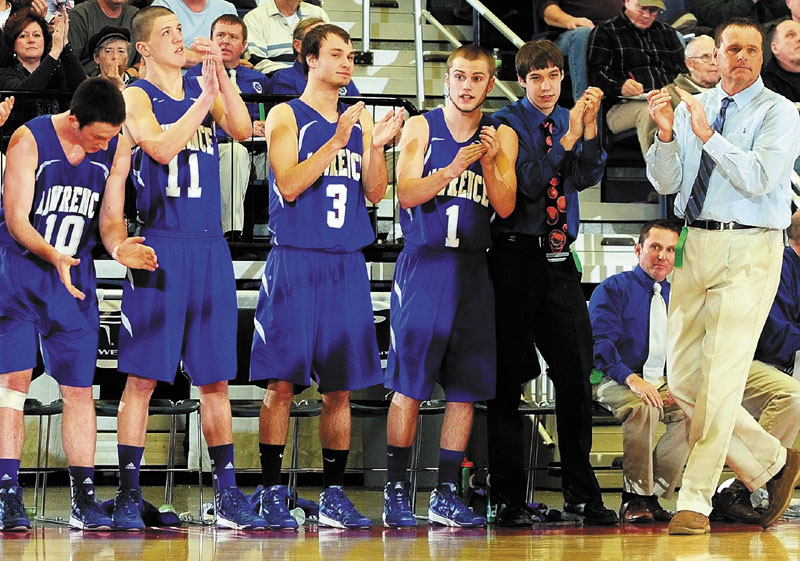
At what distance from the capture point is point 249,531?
4.98 meters

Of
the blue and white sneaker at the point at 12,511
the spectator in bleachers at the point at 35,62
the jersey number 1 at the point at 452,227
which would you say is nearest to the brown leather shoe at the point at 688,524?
the jersey number 1 at the point at 452,227

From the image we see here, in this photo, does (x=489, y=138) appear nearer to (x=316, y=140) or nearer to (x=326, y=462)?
(x=316, y=140)

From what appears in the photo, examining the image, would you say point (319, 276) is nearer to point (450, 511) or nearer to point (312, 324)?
point (312, 324)

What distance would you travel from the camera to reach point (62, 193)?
5.02 meters

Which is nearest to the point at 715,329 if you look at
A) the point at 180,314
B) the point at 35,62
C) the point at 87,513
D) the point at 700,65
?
the point at 180,314

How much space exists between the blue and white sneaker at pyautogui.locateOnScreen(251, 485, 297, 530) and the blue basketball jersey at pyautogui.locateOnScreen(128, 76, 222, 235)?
1.13 m

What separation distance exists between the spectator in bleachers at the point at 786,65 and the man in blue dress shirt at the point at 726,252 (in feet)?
9.66

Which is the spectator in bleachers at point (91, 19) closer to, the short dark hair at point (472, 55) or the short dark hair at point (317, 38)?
the short dark hair at point (317, 38)

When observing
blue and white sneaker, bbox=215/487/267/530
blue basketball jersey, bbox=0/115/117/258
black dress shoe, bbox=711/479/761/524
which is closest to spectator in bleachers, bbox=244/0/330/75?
blue basketball jersey, bbox=0/115/117/258

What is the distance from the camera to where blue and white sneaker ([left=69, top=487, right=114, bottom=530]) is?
4898mm

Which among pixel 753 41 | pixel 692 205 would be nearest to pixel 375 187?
pixel 692 205

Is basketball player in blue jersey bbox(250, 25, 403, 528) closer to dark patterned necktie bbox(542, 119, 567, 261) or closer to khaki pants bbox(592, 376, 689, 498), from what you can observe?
dark patterned necktie bbox(542, 119, 567, 261)

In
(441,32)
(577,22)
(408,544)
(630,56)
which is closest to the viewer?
(408,544)

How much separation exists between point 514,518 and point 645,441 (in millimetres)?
855
